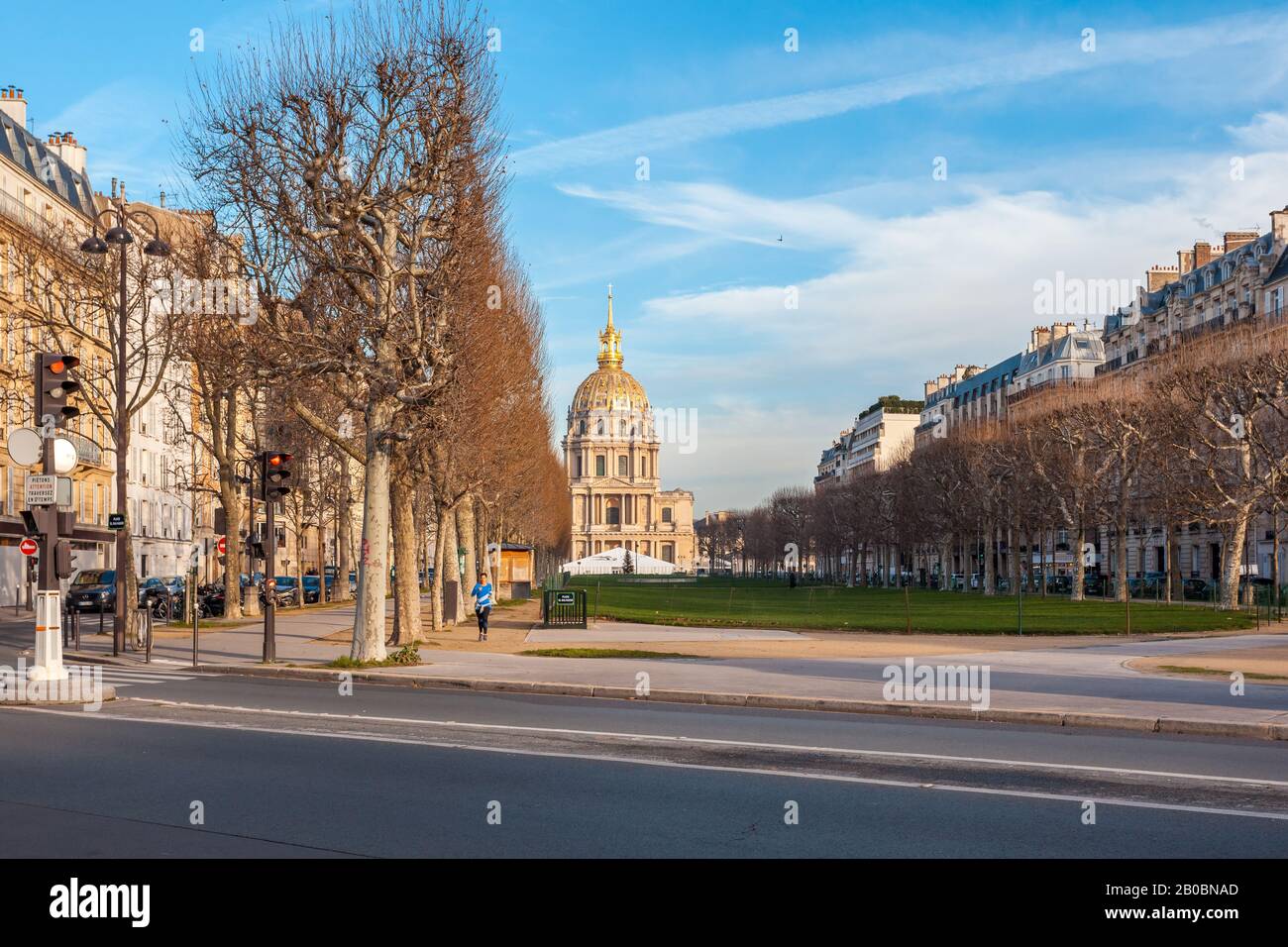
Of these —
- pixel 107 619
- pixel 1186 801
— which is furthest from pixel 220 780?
pixel 107 619

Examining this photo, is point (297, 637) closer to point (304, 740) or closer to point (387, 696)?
point (387, 696)

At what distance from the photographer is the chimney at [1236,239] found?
83.6 metres

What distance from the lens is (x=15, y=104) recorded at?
59.4 m

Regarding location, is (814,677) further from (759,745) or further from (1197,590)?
(1197,590)

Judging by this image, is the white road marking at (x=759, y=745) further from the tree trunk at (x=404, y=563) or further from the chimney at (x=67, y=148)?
the chimney at (x=67, y=148)

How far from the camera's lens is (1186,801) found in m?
10.2

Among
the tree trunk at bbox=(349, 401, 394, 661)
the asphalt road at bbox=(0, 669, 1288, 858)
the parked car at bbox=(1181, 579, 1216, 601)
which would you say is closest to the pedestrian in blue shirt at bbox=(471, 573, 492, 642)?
the tree trunk at bbox=(349, 401, 394, 661)

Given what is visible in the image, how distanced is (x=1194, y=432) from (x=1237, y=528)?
16.3 ft

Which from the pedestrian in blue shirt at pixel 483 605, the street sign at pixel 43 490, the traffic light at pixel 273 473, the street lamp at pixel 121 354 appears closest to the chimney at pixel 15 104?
the street lamp at pixel 121 354

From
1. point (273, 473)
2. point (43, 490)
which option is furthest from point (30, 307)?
point (43, 490)

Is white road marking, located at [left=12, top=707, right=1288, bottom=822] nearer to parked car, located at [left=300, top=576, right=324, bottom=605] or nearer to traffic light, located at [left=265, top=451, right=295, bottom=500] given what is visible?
traffic light, located at [left=265, top=451, right=295, bottom=500]

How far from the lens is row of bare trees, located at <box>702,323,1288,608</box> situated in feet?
163

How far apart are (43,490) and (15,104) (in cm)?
4970

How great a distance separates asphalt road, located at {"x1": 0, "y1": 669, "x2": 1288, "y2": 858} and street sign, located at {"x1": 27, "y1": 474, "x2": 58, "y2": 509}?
3129mm
